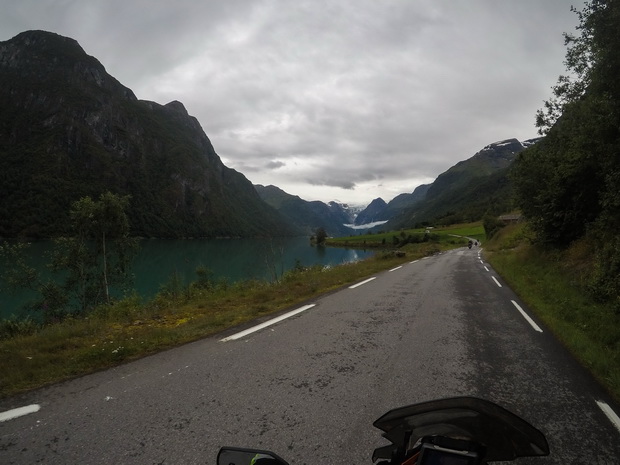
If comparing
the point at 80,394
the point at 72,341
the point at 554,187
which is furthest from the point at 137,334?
the point at 554,187

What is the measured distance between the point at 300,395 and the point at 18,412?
276 centimetres

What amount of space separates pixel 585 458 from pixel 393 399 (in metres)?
1.60

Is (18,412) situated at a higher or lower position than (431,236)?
higher

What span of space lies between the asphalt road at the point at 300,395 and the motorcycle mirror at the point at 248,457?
914mm

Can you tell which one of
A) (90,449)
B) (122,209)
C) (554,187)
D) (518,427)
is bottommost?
(90,449)

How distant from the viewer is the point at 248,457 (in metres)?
1.64

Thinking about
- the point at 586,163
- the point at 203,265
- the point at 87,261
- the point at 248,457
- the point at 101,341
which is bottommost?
the point at 203,265

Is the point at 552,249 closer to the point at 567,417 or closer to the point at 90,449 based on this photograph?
the point at 567,417

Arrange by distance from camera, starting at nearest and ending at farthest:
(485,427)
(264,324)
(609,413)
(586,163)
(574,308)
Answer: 1. (485,427)
2. (609,413)
3. (264,324)
4. (574,308)
5. (586,163)

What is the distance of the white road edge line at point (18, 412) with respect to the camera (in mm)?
2928

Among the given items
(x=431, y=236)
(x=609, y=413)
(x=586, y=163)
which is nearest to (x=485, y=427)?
(x=609, y=413)

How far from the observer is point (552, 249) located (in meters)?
15.4

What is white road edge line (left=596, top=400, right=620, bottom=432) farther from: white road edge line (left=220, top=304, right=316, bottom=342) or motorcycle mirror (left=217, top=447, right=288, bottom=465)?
white road edge line (left=220, top=304, right=316, bottom=342)

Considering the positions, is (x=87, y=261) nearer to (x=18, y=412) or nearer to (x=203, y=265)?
(x=203, y=265)
